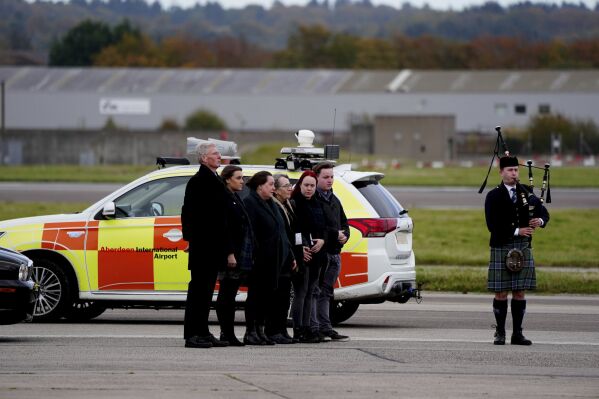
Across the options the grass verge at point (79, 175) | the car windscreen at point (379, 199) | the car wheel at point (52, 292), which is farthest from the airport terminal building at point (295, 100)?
the car wheel at point (52, 292)

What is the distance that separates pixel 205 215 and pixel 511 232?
295cm

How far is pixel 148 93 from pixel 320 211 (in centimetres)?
8452

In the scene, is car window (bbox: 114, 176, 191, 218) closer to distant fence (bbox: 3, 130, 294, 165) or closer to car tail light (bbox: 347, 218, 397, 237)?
car tail light (bbox: 347, 218, 397, 237)

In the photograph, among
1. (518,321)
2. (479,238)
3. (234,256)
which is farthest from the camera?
(479,238)

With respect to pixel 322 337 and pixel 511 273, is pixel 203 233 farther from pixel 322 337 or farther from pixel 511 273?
pixel 511 273

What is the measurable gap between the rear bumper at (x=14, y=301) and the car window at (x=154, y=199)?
2.25m

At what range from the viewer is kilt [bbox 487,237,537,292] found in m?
12.5

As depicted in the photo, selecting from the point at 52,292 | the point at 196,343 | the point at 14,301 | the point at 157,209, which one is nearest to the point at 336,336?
the point at 196,343

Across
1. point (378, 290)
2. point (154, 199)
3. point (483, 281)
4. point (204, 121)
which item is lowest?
point (483, 281)

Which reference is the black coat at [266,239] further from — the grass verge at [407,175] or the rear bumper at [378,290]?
the grass verge at [407,175]

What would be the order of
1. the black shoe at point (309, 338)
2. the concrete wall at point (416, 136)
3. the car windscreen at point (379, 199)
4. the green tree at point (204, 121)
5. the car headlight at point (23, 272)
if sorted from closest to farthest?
1. the car headlight at point (23, 272)
2. the black shoe at point (309, 338)
3. the car windscreen at point (379, 199)
4. the concrete wall at point (416, 136)
5. the green tree at point (204, 121)

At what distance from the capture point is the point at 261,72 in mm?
102625

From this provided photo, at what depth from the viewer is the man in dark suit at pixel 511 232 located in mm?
12422

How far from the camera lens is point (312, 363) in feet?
36.0
